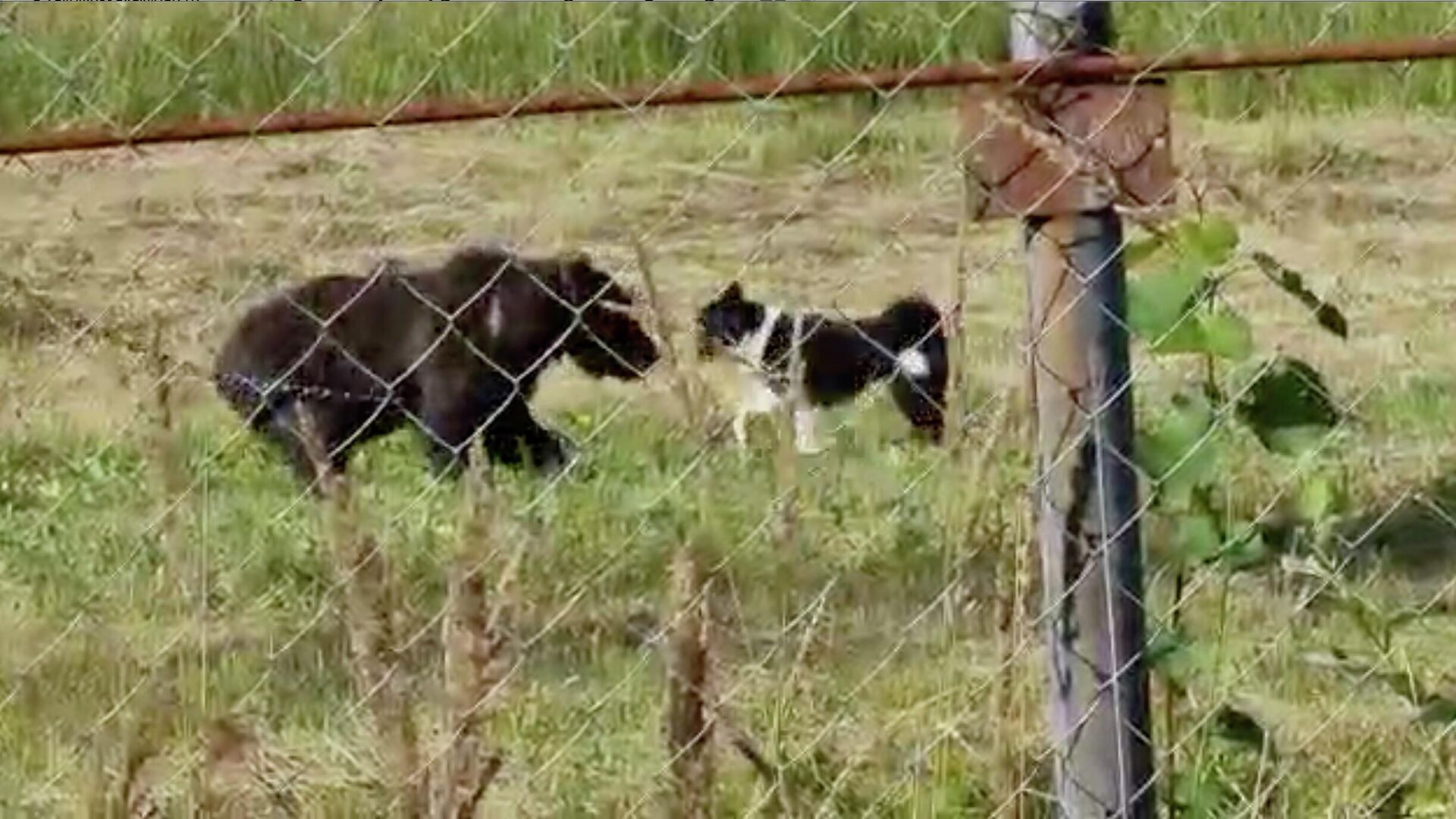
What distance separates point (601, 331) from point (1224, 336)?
7.95 feet

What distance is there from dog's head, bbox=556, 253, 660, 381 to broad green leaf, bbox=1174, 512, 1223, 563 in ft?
3.09

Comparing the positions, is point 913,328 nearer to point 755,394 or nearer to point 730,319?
point 730,319

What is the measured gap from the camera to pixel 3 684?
178 inches

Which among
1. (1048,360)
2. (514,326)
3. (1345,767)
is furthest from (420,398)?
(1048,360)

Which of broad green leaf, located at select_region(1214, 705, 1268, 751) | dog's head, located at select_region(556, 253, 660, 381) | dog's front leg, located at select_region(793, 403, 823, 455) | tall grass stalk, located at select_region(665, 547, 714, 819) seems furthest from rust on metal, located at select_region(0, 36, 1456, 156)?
dog's head, located at select_region(556, 253, 660, 381)

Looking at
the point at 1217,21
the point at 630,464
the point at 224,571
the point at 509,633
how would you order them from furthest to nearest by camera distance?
the point at 1217,21 < the point at 630,464 < the point at 224,571 < the point at 509,633

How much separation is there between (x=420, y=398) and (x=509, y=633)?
10.7 ft

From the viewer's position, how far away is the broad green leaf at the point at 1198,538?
3.25m

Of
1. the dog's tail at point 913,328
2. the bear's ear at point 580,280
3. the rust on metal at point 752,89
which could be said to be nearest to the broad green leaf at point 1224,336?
the rust on metal at point 752,89

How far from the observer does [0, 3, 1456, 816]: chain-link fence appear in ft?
10.3

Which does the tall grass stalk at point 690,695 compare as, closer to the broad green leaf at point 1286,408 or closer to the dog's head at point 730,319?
the broad green leaf at point 1286,408

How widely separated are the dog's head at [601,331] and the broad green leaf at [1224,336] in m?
1.00

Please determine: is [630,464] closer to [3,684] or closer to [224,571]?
[224,571]

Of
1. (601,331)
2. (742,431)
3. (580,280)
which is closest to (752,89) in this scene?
(742,431)
